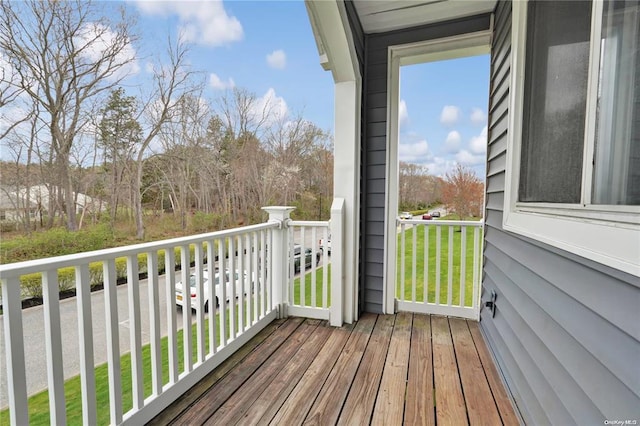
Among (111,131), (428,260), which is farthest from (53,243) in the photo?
(428,260)

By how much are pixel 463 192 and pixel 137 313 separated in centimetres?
265

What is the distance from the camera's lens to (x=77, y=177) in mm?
1484

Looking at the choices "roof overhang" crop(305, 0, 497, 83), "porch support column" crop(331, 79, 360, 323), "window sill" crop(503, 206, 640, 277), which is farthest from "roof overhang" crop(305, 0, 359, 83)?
"window sill" crop(503, 206, 640, 277)

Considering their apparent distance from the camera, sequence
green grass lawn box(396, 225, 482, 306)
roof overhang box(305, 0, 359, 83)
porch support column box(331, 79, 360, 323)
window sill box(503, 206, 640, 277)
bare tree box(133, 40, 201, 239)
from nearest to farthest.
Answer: window sill box(503, 206, 640, 277) < bare tree box(133, 40, 201, 239) < roof overhang box(305, 0, 359, 83) < porch support column box(331, 79, 360, 323) < green grass lawn box(396, 225, 482, 306)

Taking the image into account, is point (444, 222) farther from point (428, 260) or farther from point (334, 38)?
point (334, 38)

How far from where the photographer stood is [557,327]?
106 cm

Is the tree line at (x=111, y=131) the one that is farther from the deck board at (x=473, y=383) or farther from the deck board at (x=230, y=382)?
the deck board at (x=473, y=383)

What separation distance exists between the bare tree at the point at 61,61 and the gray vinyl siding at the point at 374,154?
6.50ft

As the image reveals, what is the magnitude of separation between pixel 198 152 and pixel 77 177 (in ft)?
3.88

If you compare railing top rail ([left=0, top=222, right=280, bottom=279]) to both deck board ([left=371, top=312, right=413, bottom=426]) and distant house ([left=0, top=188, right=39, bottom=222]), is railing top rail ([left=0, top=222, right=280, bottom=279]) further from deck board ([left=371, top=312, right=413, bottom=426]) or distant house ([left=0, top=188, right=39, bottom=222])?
deck board ([left=371, top=312, right=413, bottom=426])

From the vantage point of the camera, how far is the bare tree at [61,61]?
1.25 m

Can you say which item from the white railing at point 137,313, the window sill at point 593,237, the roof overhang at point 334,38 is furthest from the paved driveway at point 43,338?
the roof overhang at point 334,38

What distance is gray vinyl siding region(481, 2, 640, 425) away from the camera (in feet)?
2.27

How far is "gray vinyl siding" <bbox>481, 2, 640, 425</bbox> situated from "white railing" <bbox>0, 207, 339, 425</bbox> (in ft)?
5.52
